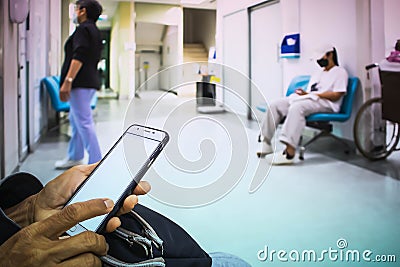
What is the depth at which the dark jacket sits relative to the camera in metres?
1.84

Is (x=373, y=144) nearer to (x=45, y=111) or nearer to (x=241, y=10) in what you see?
(x=241, y=10)

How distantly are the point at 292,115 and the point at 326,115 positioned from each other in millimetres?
212

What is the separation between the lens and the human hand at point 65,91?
2074 millimetres

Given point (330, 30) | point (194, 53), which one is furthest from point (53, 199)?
point (330, 30)

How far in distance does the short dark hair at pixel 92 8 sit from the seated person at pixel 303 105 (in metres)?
0.92

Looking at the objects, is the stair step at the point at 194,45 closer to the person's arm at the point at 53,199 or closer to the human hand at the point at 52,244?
the person's arm at the point at 53,199

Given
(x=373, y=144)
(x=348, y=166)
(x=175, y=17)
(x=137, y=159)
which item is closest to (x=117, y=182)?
(x=137, y=159)

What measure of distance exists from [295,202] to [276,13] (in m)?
0.96

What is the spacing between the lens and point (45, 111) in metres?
2.48

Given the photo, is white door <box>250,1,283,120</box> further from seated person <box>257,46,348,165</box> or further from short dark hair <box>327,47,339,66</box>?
short dark hair <box>327,47,339,66</box>

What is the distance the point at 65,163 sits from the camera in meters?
2.21

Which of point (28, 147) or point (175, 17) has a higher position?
point (175, 17)

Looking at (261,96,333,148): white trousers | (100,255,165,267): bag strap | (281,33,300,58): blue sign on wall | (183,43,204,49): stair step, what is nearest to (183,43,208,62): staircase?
(183,43,204,49): stair step

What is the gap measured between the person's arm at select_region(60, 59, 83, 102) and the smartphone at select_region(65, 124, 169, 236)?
1.21 meters
